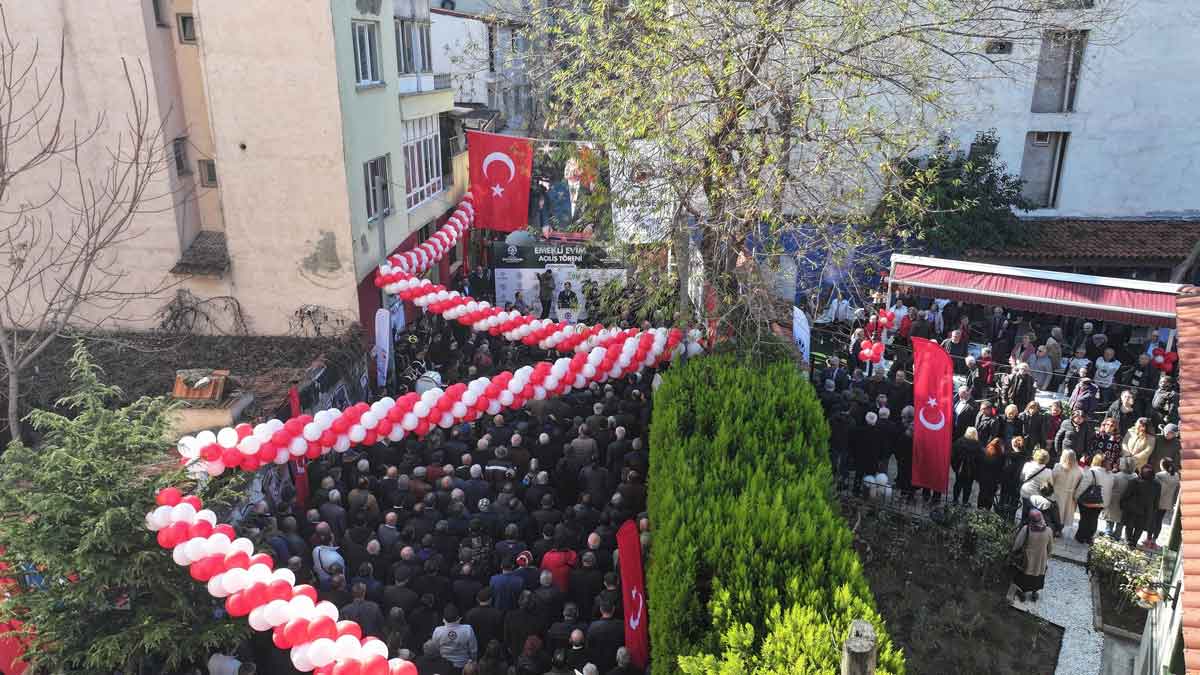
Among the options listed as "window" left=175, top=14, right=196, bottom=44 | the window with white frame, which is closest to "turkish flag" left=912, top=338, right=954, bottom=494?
the window with white frame

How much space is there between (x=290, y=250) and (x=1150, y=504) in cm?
1387

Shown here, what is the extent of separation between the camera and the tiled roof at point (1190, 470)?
506 cm

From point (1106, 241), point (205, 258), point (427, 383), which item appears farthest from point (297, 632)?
point (1106, 241)

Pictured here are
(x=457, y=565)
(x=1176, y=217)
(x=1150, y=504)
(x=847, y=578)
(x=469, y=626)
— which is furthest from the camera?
(x=1176, y=217)

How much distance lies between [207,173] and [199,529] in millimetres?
10622

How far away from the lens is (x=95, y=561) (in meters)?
7.31

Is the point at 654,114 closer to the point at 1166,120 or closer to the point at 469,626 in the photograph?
the point at 469,626

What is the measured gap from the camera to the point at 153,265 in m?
15.6

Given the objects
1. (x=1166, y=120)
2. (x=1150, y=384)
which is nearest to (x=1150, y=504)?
(x=1150, y=384)

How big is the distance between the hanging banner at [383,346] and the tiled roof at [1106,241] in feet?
44.8

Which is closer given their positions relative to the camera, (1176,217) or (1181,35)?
(1181,35)

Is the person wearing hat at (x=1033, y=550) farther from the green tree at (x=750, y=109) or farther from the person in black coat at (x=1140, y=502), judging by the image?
Answer: the green tree at (x=750, y=109)

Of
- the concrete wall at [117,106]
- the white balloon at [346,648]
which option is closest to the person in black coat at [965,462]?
the white balloon at [346,648]

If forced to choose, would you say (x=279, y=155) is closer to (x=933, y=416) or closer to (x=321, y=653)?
(x=321, y=653)
